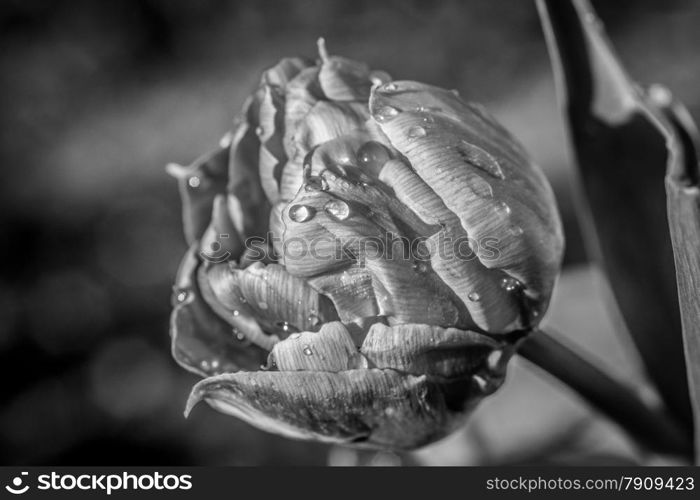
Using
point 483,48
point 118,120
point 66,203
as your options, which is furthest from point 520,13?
point 66,203

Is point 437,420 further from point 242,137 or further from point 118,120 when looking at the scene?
point 118,120

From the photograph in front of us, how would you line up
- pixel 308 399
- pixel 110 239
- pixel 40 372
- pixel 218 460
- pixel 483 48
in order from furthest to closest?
pixel 483 48 → pixel 110 239 → pixel 40 372 → pixel 218 460 → pixel 308 399

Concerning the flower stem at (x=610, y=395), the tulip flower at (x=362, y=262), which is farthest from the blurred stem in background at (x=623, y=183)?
the tulip flower at (x=362, y=262)

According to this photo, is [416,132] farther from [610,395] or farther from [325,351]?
[610,395]

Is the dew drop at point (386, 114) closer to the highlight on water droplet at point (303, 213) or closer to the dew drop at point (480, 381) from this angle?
the highlight on water droplet at point (303, 213)

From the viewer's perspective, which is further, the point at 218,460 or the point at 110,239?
the point at 110,239

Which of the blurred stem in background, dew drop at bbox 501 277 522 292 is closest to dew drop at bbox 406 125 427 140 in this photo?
dew drop at bbox 501 277 522 292

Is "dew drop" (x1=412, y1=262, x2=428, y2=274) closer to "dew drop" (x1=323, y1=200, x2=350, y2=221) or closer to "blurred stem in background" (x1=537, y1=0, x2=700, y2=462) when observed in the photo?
"dew drop" (x1=323, y1=200, x2=350, y2=221)

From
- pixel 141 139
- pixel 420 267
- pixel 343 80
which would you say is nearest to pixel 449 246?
pixel 420 267
